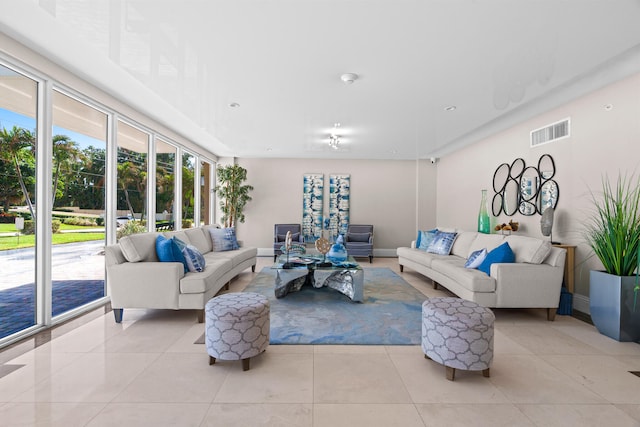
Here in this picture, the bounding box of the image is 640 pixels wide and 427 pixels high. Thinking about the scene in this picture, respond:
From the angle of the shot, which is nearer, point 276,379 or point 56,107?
point 276,379

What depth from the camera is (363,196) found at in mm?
8570

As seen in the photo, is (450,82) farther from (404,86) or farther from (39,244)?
(39,244)

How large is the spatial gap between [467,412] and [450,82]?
3.14 metres

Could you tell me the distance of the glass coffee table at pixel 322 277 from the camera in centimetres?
409

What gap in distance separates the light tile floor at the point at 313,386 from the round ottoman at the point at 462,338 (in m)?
0.13

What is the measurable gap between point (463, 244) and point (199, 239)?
4.33 m

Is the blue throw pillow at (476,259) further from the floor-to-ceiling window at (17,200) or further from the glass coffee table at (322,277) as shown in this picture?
the floor-to-ceiling window at (17,200)

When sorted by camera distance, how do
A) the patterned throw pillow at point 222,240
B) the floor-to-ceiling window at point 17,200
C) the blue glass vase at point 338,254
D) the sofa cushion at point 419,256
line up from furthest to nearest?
1. the patterned throw pillow at point 222,240
2. the sofa cushion at point 419,256
3. the blue glass vase at point 338,254
4. the floor-to-ceiling window at point 17,200

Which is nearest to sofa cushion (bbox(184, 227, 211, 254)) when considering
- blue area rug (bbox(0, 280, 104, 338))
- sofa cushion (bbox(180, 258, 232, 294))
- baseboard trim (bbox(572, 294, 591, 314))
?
sofa cushion (bbox(180, 258, 232, 294))

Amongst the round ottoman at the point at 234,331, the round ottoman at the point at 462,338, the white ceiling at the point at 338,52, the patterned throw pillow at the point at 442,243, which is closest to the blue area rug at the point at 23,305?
the round ottoman at the point at 234,331

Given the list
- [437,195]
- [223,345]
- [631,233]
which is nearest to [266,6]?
[223,345]

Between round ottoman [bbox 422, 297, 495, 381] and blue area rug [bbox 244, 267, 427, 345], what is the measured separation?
0.63m

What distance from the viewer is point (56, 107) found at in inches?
136

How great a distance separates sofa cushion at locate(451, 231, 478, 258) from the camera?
5.22 meters
